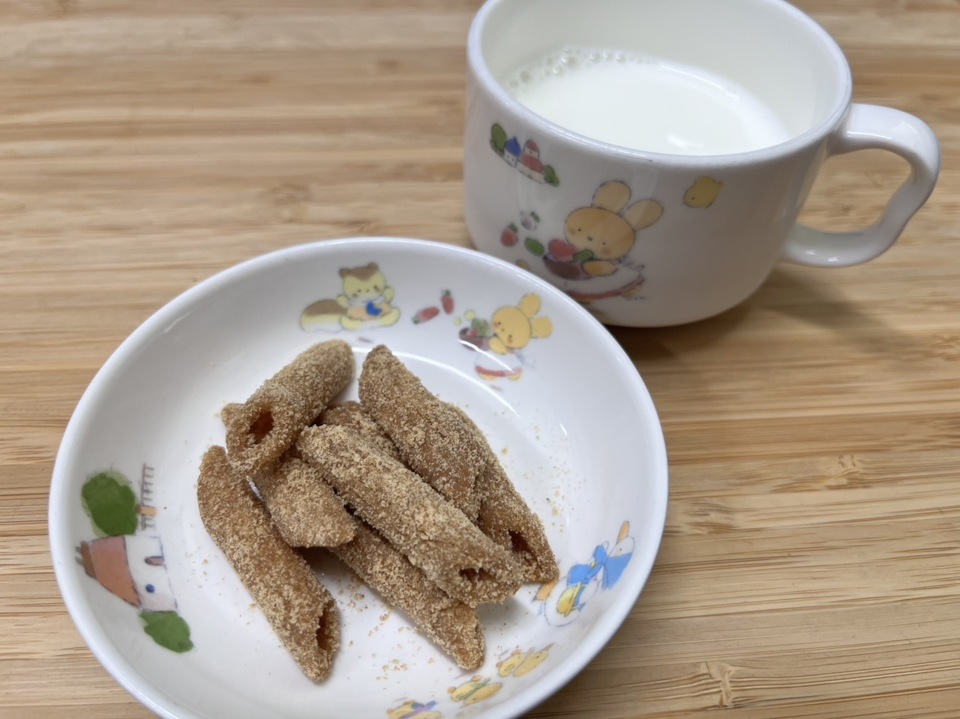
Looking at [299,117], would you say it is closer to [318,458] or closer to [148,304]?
[148,304]

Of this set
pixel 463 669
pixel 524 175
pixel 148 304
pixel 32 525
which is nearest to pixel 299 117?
pixel 148 304

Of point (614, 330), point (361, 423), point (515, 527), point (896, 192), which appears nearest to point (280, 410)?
point (361, 423)

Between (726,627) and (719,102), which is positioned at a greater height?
(719,102)

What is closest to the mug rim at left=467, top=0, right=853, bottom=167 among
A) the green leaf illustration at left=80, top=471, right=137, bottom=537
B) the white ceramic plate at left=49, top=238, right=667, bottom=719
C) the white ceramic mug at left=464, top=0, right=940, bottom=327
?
the white ceramic mug at left=464, top=0, right=940, bottom=327

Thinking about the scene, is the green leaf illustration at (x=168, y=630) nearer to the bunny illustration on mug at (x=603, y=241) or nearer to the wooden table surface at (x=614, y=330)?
the wooden table surface at (x=614, y=330)

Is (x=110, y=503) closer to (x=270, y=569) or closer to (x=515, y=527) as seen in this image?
(x=270, y=569)

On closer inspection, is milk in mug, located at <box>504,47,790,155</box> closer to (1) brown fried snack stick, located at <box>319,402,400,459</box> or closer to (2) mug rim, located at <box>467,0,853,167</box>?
(2) mug rim, located at <box>467,0,853,167</box>

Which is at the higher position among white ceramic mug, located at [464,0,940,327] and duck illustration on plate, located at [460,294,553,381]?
white ceramic mug, located at [464,0,940,327]
